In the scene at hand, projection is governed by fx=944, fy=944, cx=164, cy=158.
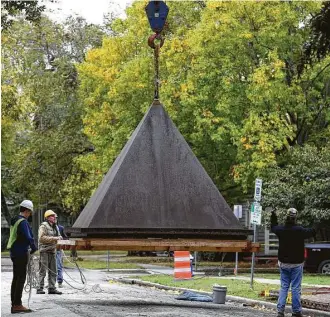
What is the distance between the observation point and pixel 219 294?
18953 millimetres

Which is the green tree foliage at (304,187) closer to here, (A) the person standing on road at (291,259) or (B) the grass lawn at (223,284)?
(B) the grass lawn at (223,284)

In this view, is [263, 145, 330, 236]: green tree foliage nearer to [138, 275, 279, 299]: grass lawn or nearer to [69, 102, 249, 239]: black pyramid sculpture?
[138, 275, 279, 299]: grass lawn

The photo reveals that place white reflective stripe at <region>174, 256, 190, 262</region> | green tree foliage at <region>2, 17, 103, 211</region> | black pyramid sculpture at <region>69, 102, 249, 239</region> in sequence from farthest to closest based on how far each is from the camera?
green tree foliage at <region>2, 17, 103, 211</region>
white reflective stripe at <region>174, 256, 190, 262</region>
black pyramid sculpture at <region>69, 102, 249, 239</region>

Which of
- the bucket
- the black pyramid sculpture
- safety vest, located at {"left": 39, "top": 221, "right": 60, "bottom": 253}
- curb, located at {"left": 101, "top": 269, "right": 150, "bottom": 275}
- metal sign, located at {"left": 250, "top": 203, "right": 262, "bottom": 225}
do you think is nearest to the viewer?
the black pyramid sculpture

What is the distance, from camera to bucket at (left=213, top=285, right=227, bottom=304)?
1889 cm

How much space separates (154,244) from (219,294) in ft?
9.93

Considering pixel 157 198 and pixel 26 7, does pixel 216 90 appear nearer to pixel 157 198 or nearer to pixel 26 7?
pixel 26 7

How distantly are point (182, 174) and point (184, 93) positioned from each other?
64.1 ft

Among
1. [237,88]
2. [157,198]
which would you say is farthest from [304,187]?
[157,198]

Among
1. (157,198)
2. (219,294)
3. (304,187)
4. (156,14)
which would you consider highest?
(156,14)

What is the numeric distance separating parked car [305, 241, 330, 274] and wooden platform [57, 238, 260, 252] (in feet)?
44.4

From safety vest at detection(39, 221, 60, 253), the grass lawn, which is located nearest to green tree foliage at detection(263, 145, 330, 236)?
the grass lawn

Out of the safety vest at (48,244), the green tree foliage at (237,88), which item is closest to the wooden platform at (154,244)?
the safety vest at (48,244)

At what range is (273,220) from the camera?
16.6 m
